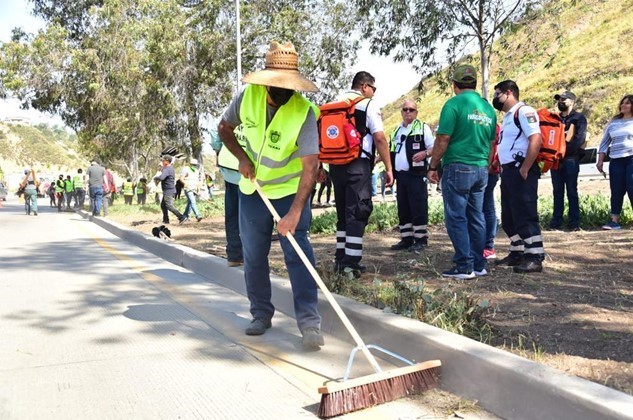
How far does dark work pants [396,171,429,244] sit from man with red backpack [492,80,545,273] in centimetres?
158

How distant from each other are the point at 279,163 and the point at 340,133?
1.58 m

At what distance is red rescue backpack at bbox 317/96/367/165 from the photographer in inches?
219

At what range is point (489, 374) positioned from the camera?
3010 millimetres

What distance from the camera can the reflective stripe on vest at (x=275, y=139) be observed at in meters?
4.04

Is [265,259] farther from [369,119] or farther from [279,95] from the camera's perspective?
[369,119]

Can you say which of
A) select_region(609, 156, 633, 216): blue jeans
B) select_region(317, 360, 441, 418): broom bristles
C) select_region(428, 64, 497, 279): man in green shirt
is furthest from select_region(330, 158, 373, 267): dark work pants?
select_region(609, 156, 633, 216): blue jeans

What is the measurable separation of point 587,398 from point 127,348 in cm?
294

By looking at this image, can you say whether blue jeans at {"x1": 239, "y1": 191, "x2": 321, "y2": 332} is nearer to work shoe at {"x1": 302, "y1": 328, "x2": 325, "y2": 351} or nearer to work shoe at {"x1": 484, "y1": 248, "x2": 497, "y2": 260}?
work shoe at {"x1": 302, "y1": 328, "x2": 325, "y2": 351}

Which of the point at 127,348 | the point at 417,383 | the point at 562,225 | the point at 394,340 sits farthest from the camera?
the point at 562,225

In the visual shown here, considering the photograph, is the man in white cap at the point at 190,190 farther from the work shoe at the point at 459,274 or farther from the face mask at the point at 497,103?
the work shoe at the point at 459,274

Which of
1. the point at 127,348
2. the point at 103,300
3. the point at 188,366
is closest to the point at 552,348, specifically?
the point at 188,366

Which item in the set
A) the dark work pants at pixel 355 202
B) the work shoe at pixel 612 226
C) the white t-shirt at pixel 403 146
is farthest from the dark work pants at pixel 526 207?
the work shoe at pixel 612 226

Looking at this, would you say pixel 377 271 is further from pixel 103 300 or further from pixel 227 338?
pixel 103 300

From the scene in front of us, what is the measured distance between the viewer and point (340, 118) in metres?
5.64
